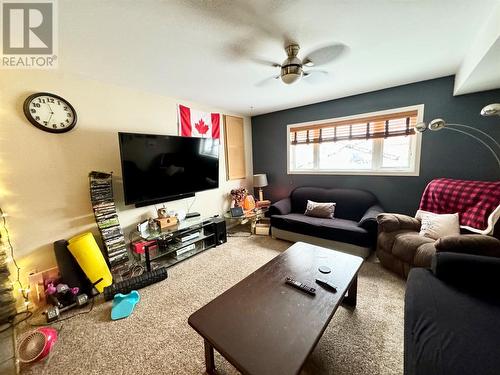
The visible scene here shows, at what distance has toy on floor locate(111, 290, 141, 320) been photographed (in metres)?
1.68

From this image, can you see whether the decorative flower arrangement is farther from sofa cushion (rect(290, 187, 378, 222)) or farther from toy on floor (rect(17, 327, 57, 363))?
toy on floor (rect(17, 327, 57, 363))

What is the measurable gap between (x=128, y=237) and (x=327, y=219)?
2.85 metres

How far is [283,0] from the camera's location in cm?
120

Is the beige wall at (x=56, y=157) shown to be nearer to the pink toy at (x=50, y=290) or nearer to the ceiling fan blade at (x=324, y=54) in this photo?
the pink toy at (x=50, y=290)

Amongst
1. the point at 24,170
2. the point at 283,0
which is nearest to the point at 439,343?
the point at 283,0

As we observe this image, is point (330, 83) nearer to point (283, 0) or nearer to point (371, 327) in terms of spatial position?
point (283, 0)

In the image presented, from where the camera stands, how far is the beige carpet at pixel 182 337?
1.25m

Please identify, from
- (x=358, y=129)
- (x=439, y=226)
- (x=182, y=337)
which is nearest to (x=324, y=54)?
(x=358, y=129)

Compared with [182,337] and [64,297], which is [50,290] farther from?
[182,337]

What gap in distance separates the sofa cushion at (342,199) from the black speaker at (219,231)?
1.34 metres

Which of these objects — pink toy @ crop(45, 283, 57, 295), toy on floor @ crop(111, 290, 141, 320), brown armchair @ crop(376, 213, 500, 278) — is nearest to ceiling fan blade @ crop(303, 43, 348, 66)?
brown armchair @ crop(376, 213, 500, 278)

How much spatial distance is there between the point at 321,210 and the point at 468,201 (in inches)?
63.2

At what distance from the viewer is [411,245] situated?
1967 millimetres

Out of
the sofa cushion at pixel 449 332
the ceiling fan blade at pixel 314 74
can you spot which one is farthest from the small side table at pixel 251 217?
the sofa cushion at pixel 449 332
